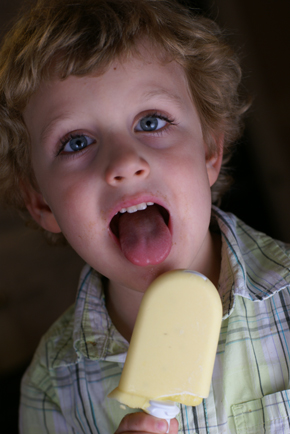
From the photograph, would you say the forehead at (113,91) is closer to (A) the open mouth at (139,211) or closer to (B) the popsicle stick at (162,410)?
(A) the open mouth at (139,211)

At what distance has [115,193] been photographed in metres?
0.92

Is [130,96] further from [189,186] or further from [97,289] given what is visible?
[97,289]

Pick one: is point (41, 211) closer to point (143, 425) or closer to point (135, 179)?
point (135, 179)

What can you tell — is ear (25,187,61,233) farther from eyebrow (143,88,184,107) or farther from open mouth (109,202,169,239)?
eyebrow (143,88,184,107)

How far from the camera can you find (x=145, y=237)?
0.94m

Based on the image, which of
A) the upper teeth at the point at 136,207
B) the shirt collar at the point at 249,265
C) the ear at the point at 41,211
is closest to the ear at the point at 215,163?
the shirt collar at the point at 249,265

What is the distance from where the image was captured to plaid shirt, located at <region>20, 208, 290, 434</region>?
104cm

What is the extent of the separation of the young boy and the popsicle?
0.25 feet

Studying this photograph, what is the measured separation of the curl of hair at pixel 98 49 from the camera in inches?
39.5

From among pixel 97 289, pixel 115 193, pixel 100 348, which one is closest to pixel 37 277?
pixel 97 289

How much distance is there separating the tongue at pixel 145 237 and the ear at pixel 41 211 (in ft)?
1.25

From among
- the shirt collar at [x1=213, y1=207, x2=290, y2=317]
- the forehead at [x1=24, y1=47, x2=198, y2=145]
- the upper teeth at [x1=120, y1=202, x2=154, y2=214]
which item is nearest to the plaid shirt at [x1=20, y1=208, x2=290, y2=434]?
the shirt collar at [x1=213, y1=207, x2=290, y2=317]

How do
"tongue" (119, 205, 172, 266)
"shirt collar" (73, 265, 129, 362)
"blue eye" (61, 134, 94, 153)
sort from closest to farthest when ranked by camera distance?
"tongue" (119, 205, 172, 266), "blue eye" (61, 134, 94, 153), "shirt collar" (73, 265, 129, 362)

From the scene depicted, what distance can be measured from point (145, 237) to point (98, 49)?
459 mm
